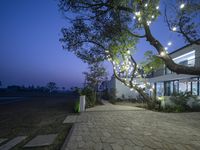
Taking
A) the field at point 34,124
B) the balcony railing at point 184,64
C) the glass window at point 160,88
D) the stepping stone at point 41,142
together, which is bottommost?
the field at point 34,124

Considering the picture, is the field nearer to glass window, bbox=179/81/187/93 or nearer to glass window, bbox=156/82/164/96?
glass window, bbox=179/81/187/93

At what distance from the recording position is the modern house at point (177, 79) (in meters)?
15.8

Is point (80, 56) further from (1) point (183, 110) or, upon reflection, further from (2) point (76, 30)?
(1) point (183, 110)

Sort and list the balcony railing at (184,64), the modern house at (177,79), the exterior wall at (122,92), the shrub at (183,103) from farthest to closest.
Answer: the exterior wall at (122,92) → the modern house at (177,79) → the balcony railing at (184,64) → the shrub at (183,103)

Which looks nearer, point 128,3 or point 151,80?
point 128,3

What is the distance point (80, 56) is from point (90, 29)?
3370 millimetres

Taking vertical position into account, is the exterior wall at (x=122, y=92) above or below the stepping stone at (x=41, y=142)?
above

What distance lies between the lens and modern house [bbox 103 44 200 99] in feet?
52.0

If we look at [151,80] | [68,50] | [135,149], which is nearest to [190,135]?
[135,149]

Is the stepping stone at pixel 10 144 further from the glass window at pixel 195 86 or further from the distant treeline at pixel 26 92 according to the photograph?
the distant treeline at pixel 26 92

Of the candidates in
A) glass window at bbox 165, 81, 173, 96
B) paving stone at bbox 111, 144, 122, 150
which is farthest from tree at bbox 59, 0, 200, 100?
glass window at bbox 165, 81, 173, 96

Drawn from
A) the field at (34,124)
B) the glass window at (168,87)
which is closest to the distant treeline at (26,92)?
the glass window at (168,87)

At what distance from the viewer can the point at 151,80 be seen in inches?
1042

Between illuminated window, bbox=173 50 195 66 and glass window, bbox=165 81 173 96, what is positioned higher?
illuminated window, bbox=173 50 195 66
